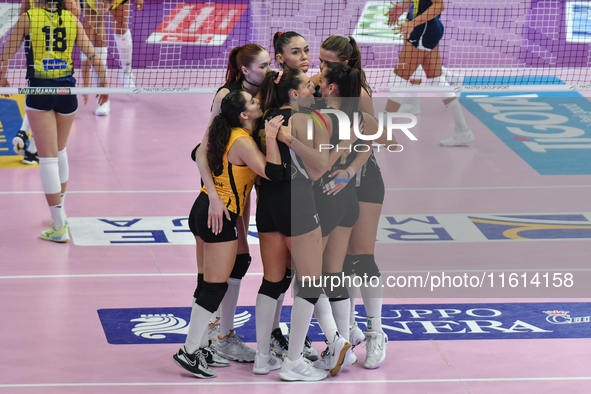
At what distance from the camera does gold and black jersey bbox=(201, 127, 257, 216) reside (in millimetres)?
4898

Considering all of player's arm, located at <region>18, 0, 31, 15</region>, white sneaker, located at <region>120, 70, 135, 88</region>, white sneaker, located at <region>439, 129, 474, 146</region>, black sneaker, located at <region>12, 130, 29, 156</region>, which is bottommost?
black sneaker, located at <region>12, 130, 29, 156</region>

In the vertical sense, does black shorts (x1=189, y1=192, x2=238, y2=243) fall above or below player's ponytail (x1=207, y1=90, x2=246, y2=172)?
below

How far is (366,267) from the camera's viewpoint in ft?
17.3

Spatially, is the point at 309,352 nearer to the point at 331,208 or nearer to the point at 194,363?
the point at 194,363

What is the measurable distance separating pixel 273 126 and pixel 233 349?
153 cm

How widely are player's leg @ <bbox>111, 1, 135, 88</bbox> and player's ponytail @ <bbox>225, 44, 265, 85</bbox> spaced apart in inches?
240

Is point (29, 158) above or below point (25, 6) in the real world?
below

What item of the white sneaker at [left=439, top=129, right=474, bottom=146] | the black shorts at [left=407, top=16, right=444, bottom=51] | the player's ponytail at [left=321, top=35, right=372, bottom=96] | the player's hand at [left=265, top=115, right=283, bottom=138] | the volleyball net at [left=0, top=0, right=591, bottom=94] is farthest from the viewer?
the volleyball net at [left=0, top=0, right=591, bottom=94]

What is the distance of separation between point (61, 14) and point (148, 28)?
657 cm

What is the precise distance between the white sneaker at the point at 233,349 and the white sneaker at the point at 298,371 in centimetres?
34

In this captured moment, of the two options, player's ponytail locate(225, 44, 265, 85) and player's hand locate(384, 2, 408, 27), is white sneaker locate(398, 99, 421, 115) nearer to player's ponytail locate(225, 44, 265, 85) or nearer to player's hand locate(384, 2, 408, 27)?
player's hand locate(384, 2, 408, 27)

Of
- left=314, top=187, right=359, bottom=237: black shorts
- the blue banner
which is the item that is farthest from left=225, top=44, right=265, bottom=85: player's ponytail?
the blue banner

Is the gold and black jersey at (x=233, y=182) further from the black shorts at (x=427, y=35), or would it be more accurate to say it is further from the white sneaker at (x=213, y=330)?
the black shorts at (x=427, y=35)

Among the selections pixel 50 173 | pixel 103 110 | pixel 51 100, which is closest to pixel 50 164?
pixel 50 173
